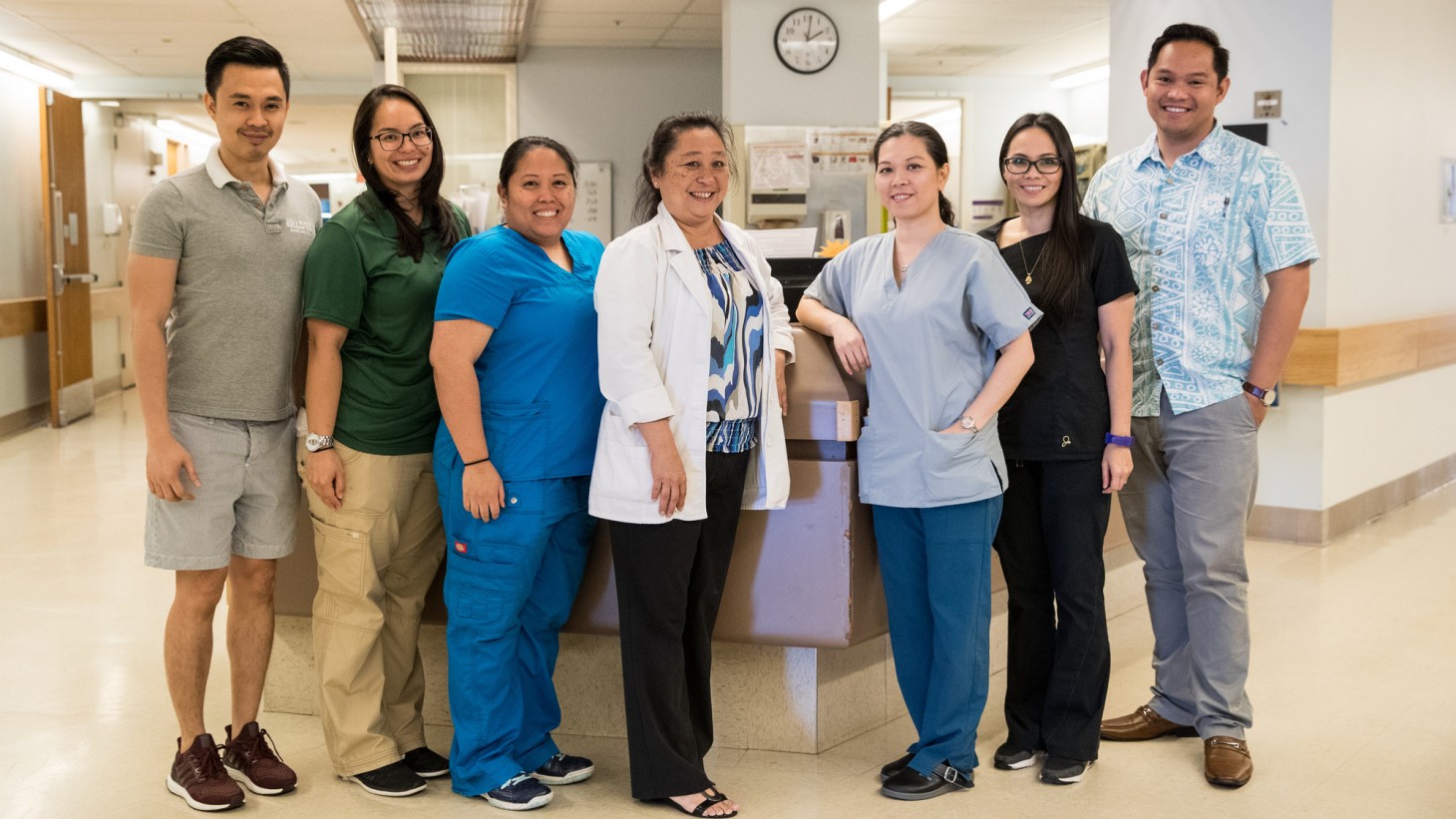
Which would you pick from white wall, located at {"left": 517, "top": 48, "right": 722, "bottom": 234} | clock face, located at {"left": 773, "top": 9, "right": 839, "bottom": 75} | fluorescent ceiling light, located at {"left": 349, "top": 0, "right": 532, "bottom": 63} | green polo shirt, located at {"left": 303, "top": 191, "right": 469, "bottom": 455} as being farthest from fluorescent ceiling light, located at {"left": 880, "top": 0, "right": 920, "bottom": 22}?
green polo shirt, located at {"left": 303, "top": 191, "right": 469, "bottom": 455}

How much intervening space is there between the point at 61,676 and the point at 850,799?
239 cm

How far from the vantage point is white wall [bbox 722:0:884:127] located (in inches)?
287

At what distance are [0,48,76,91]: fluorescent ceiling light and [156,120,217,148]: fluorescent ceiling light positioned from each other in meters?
2.67

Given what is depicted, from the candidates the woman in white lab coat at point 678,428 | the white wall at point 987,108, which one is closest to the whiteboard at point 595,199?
the white wall at point 987,108

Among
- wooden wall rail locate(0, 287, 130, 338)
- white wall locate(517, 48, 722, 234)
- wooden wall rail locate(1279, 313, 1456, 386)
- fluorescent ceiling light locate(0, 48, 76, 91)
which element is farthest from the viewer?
white wall locate(517, 48, 722, 234)

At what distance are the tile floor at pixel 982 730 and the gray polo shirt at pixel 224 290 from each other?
0.91 m

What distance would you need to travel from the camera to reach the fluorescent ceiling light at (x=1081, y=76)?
10.8 m

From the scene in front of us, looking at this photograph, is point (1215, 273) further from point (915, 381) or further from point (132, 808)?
point (132, 808)

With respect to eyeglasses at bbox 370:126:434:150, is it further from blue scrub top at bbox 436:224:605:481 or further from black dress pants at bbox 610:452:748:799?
black dress pants at bbox 610:452:748:799

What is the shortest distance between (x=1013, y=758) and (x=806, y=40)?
5.46m

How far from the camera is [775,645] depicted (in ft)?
9.46

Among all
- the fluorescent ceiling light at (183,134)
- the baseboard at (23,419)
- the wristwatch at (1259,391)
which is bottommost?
the baseboard at (23,419)

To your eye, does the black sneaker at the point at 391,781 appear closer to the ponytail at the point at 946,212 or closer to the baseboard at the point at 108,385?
the ponytail at the point at 946,212

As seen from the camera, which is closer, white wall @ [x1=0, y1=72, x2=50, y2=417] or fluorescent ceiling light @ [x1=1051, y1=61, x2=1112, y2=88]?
white wall @ [x1=0, y1=72, x2=50, y2=417]
